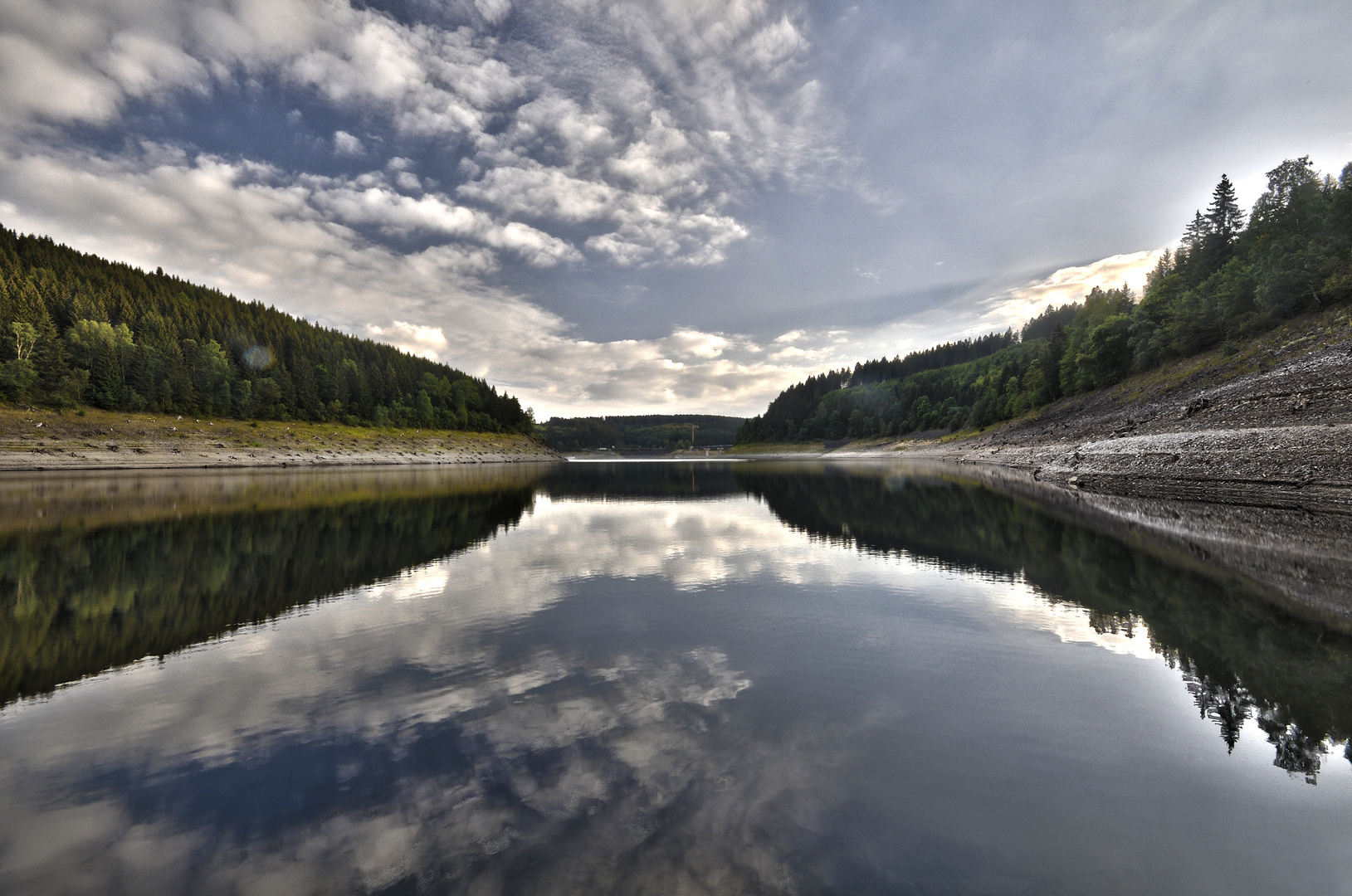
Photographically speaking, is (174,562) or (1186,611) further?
(174,562)

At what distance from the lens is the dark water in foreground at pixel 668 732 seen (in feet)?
12.0

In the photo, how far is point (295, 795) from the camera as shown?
4.45 m

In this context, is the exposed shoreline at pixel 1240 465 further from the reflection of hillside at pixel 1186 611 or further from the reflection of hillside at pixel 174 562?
the reflection of hillside at pixel 174 562

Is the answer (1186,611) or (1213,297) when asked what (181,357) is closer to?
(1186,611)

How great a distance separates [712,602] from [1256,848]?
786 cm

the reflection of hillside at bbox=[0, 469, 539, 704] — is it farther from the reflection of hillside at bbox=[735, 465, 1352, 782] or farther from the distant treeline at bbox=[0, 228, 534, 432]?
the distant treeline at bbox=[0, 228, 534, 432]

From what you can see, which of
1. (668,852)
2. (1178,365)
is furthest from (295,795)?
(1178,365)

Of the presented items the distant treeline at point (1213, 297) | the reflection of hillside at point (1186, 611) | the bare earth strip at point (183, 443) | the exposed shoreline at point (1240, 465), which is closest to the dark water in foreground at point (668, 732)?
the reflection of hillside at point (1186, 611)

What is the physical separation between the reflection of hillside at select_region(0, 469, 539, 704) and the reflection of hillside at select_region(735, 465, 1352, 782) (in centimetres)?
1463

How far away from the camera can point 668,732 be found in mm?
5504

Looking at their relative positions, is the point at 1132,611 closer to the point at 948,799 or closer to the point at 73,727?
the point at 948,799

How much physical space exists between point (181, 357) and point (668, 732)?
115 metres

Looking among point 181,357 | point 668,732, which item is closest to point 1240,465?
point 668,732

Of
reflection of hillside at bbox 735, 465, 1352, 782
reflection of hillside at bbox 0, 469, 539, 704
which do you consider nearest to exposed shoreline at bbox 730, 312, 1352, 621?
reflection of hillside at bbox 735, 465, 1352, 782
